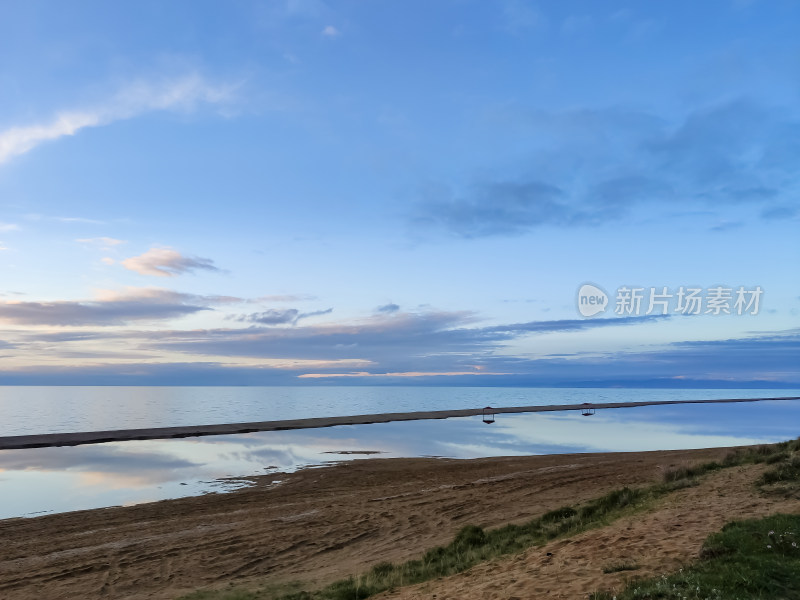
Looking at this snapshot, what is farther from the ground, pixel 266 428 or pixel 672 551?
pixel 672 551

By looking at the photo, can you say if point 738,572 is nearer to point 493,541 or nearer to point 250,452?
point 493,541

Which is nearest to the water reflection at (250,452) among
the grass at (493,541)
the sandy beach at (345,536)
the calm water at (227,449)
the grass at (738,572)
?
the calm water at (227,449)

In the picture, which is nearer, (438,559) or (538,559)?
(538,559)

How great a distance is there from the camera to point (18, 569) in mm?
13484

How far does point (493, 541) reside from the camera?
13570 mm

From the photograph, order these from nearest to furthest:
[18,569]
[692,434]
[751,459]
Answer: [18,569]
[751,459]
[692,434]

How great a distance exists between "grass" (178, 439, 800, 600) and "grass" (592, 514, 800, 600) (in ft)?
3.93

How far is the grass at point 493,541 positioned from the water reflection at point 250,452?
14261mm

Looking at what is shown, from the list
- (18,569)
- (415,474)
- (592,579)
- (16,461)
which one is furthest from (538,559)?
(16,461)

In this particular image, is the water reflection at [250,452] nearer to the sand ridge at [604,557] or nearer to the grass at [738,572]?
the sand ridge at [604,557]

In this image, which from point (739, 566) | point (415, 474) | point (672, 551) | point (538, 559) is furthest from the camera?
point (415, 474)

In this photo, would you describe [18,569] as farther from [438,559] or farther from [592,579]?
[592,579]

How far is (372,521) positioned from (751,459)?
14738 mm

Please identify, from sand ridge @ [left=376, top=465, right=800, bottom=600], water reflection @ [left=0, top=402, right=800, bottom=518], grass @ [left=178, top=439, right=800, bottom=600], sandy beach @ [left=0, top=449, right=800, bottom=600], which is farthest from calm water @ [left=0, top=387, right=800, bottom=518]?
sand ridge @ [left=376, top=465, right=800, bottom=600]
